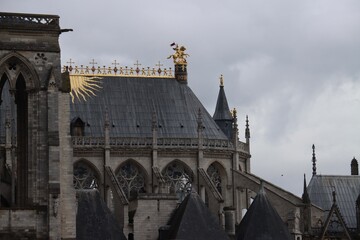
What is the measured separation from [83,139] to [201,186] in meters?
8.52

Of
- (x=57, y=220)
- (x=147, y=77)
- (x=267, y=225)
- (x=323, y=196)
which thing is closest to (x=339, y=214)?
(x=323, y=196)

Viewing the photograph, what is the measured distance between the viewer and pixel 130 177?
108562mm

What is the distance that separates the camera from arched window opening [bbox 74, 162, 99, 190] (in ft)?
349

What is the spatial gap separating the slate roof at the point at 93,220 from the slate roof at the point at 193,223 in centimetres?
316

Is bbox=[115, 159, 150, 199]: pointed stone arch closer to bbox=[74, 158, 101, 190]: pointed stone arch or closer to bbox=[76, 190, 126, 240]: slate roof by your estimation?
bbox=[74, 158, 101, 190]: pointed stone arch

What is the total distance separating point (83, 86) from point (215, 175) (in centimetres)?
1085

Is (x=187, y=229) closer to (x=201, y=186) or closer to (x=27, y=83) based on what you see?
(x=27, y=83)

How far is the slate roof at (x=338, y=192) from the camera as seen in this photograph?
119 metres

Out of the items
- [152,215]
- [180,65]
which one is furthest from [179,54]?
[152,215]

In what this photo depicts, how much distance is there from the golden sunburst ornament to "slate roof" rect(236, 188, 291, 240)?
22.9m

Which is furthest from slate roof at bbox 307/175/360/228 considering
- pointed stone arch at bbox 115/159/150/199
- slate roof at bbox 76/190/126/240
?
slate roof at bbox 76/190/126/240

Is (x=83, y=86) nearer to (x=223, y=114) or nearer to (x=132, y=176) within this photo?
(x=132, y=176)

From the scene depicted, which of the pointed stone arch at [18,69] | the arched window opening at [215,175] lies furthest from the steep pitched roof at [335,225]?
the pointed stone arch at [18,69]

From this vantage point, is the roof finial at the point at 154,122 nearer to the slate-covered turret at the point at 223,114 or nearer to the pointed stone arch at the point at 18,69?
the slate-covered turret at the point at 223,114
